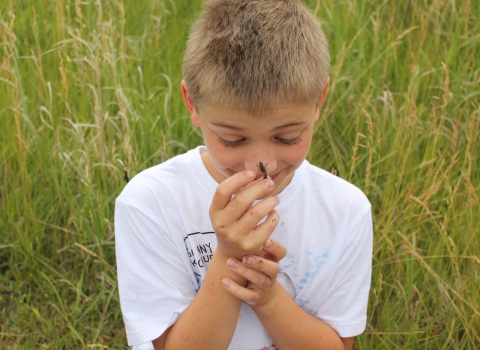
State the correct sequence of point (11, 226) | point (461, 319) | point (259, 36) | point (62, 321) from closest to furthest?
point (259, 36)
point (461, 319)
point (62, 321)
point (11, 226)

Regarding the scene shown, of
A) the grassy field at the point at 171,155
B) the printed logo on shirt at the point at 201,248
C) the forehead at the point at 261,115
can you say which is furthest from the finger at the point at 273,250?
the grassy field at the point at 171,155

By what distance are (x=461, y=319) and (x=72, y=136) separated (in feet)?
6.25

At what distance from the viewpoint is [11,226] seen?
293 cm

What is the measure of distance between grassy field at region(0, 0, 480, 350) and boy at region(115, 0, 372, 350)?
418mm

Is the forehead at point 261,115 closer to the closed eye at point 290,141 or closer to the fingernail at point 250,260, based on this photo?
the closed eye at point 290,141

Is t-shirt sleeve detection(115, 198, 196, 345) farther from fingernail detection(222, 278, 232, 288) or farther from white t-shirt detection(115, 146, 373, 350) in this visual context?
fingernail detection(222, 278, 232, 288)

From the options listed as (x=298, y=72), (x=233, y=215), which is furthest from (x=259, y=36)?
(x=233, y=215)

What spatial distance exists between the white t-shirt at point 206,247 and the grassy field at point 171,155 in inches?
15.0

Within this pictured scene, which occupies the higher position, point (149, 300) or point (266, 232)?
point (266, 232)

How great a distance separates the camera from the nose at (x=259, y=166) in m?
1.74

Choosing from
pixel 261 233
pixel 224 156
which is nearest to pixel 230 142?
pixel 224 156

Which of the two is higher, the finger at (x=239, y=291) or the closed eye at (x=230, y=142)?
the closed eye at (x=230, y=142)

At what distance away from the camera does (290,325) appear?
1937mm

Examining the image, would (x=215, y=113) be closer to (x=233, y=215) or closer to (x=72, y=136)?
(x=233, y=215)
